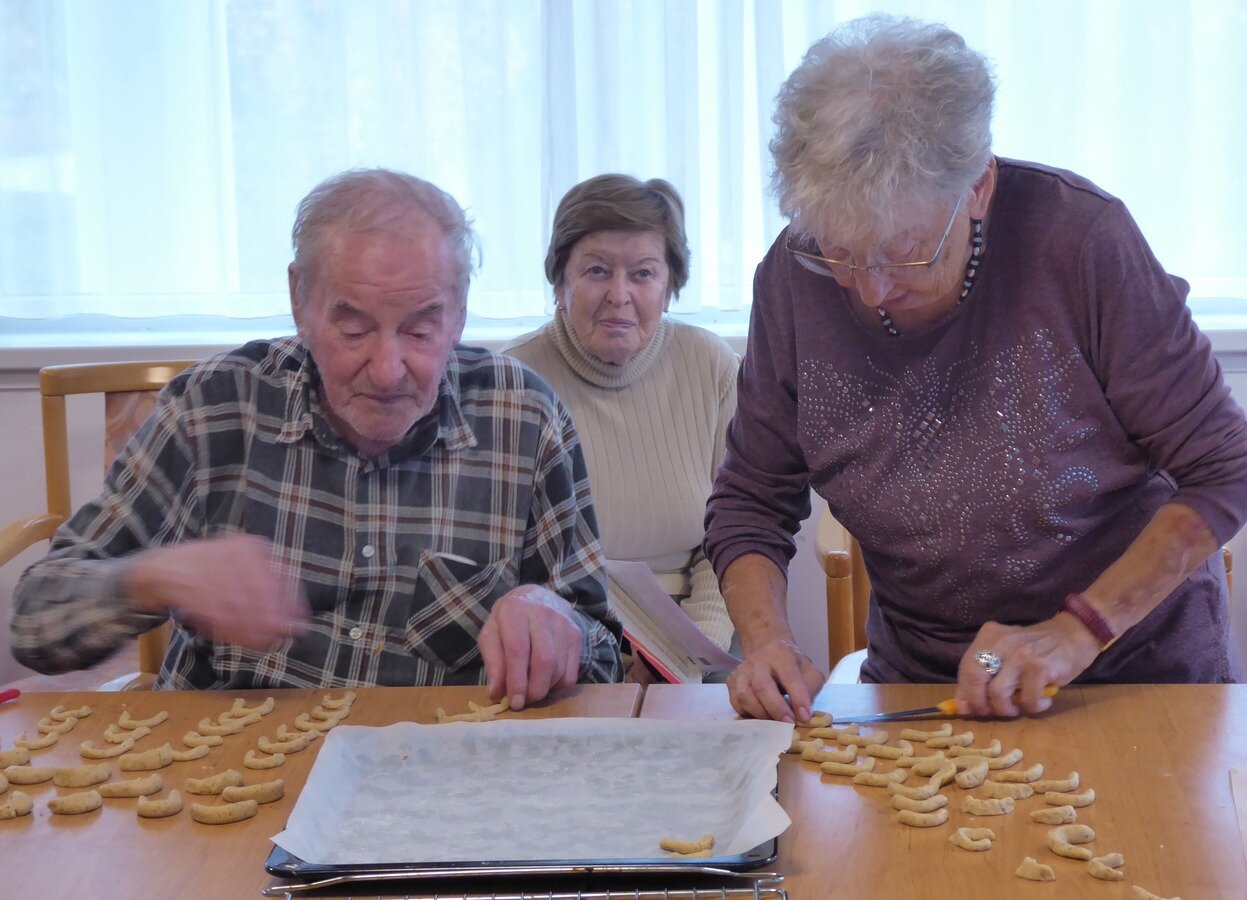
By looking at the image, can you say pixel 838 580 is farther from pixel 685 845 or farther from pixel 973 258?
pixel 685 845

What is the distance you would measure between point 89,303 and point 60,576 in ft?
6.19

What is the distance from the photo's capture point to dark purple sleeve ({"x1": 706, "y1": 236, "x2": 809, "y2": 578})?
5.10ft

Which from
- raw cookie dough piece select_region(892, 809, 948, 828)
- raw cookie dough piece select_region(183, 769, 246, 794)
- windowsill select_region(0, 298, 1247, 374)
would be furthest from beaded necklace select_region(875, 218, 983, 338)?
windowsill select_region(0, 298, 1247, 374)

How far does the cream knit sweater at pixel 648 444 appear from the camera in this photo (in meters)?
2.54

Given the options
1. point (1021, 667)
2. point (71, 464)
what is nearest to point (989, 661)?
point (1021, 667)

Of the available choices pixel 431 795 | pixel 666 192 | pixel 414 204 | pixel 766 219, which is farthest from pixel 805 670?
pixel 766 219

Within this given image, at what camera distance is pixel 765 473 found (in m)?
1.59

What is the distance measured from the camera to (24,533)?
7.47 ft

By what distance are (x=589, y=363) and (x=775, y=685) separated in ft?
4.42

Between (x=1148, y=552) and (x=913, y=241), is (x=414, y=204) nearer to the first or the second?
(x=913, y=241)

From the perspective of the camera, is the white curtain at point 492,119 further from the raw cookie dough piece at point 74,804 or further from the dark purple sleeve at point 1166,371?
the raw cookie dough piece at point 74,804

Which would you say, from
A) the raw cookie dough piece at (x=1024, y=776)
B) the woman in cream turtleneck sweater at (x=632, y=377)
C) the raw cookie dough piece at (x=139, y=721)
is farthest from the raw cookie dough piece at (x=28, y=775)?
the woman in cream turtleneck sweater at (x=632, y=377)

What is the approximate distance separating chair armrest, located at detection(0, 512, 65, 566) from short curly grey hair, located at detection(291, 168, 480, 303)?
0.99 meters

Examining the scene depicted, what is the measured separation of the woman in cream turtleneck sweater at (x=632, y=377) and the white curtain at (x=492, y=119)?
419 millimetres
